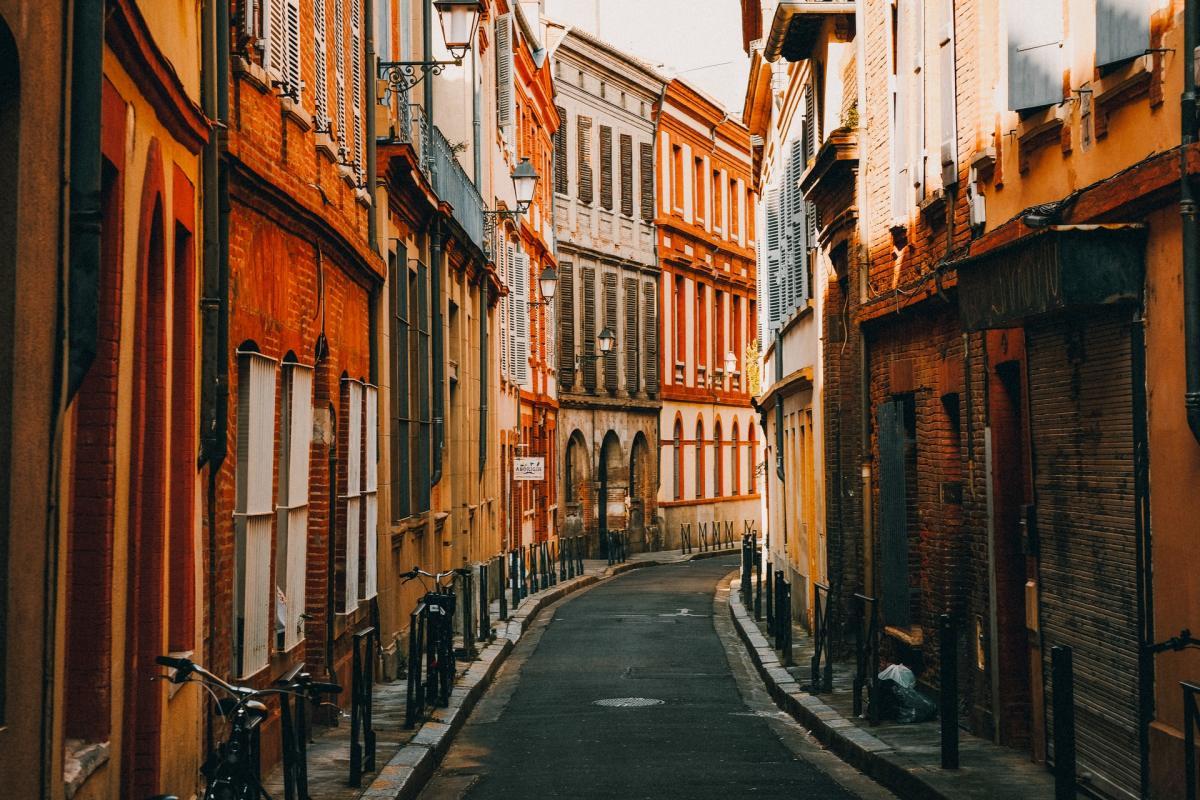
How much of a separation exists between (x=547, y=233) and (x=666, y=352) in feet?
31.1

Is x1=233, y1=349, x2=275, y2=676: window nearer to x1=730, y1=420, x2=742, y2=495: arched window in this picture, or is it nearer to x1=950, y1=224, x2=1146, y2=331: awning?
x1=950, y1=224, x2=1146, y2=331: awning

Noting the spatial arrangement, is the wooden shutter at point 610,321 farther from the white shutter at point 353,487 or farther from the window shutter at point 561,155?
the white shutter at point 353,487

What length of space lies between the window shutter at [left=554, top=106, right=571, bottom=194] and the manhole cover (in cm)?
2766

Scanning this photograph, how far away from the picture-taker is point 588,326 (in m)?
45.5

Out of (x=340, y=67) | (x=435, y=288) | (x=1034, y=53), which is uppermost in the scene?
(x=340, y=67)

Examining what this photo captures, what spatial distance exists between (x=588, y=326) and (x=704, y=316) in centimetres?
865

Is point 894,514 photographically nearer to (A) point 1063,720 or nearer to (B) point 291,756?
(A) point 1063,720

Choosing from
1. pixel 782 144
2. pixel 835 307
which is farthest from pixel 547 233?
pixel 835 307

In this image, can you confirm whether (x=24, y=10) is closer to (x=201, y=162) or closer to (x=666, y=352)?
(x=201, y=162)

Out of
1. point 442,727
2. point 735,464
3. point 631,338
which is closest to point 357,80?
point 442,727

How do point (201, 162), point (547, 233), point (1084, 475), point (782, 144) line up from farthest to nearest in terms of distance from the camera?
point (547, 233) < point (782, 144) < point (1084, 475) < point (201, 162)

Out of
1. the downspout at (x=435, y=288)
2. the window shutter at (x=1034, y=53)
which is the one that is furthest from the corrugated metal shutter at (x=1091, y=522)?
the downspout at (x=435, y=288)

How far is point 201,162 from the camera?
32.6ft

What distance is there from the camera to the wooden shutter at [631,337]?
4728 centimetres
